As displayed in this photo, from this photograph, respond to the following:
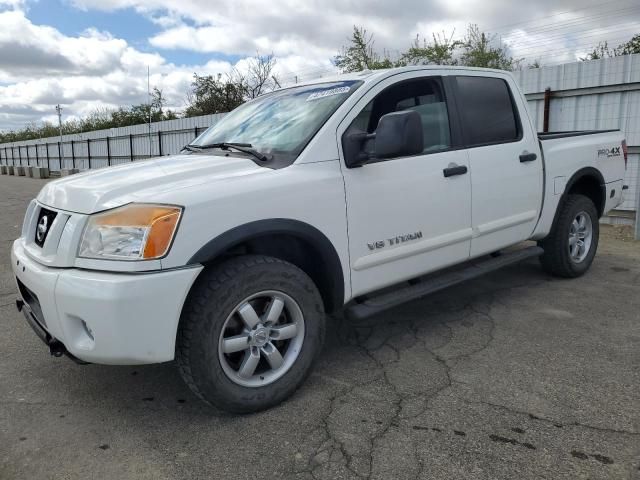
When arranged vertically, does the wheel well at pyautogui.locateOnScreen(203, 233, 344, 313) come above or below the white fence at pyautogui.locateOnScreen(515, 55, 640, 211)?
below

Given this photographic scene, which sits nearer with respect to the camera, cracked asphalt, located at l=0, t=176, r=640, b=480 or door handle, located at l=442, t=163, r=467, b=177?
cracked asphalt, located at l=0, t=176, r=640, b=480

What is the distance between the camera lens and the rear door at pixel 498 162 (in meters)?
3.83

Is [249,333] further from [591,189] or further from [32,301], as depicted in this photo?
[591,189]

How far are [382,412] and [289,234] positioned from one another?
3.50 ft

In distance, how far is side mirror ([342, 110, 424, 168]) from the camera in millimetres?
2910

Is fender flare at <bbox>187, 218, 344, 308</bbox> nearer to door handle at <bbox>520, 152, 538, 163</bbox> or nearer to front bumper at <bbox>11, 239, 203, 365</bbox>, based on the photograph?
front bumper at <bbox>11, 239, 203, 365</bbox>

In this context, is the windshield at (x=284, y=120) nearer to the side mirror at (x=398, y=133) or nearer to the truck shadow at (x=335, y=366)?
the side mirror at (x=398, y=133)

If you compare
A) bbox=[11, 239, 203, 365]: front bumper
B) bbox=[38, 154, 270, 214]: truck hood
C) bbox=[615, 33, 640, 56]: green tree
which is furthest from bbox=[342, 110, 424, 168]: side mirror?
bbox=[615, 33, 640, 56]: green tree

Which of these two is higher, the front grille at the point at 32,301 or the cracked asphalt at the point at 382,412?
the front grille at the point at 32,301

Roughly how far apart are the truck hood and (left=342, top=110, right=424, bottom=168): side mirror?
21.0 inches

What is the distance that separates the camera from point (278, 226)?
2.71 metres

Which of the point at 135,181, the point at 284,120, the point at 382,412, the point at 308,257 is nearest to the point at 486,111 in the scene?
the point at 284,120

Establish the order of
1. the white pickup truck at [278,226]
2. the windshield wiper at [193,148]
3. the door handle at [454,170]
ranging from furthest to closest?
the windshield wiper at [193,148]
the door handle at [454,170]
the white pickup truck at [278,226]

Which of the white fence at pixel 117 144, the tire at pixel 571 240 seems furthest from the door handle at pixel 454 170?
the white fence at pixel 117 144
